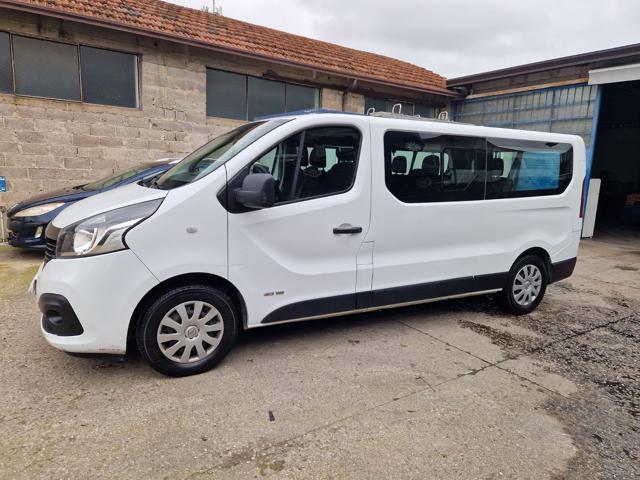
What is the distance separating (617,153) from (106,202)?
76.0ft

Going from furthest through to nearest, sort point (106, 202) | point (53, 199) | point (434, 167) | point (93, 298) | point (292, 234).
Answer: point (53, 199)
point (434, 167)
point (292, 234)
point (106, 202)
point (93, 298)

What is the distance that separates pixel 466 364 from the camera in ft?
11.5

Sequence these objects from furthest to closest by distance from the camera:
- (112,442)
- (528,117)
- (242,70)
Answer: (528,117)
(242,70)
(112,442)

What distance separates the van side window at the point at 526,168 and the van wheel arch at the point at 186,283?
2.68m

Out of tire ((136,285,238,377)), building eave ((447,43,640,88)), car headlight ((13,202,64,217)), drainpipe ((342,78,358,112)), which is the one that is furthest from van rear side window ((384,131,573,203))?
drainpipe ((342,78,358,112))

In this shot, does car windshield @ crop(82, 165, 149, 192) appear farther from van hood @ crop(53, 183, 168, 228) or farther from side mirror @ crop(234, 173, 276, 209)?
side mirror @ crop(234, 173, 276, 209)

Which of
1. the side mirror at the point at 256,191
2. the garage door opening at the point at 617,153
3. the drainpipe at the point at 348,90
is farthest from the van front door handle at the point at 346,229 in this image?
the garage door opening at the point at 617,153

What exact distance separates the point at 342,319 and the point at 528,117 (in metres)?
9.88

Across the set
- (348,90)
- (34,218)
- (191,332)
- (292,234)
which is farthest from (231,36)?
(191,332)

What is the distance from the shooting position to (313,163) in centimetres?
341

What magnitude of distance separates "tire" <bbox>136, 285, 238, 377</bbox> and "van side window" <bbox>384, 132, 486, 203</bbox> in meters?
1.74

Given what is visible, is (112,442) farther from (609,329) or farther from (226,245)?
(609,329)

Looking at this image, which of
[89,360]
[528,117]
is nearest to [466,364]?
[89,360]

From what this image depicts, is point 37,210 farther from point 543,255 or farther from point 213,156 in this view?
point 543,255
